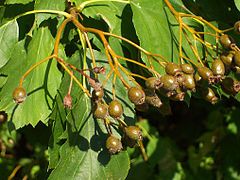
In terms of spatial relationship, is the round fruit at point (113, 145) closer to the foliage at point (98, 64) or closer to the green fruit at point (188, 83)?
the foliage at point (98, 64)

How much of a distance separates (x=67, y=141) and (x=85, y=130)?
0.08 metres

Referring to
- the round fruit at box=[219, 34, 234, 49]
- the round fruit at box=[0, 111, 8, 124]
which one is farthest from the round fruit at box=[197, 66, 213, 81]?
the round fruit at box=[0, 111, 8, 124]

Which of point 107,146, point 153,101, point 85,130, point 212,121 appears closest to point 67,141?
point 85,130

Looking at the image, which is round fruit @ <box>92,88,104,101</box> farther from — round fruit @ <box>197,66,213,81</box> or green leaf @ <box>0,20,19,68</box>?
green leaf @ <box>0,20,19,68</box>

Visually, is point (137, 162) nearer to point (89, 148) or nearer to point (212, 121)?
point (212, 121)

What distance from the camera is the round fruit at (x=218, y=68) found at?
→ 7.09 ft

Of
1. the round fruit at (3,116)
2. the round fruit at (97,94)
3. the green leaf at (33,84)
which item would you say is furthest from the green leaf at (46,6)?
the round fruit at (3,116)

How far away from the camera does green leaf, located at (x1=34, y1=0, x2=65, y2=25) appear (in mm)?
2396

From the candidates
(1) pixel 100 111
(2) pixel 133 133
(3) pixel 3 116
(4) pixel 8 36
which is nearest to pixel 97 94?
(1) pixel 100 111

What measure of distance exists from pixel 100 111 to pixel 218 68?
49 centimetres

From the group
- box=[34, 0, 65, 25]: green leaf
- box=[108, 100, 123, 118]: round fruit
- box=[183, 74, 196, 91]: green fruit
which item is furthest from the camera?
box=[34, 0, 65, 25]: green leaf

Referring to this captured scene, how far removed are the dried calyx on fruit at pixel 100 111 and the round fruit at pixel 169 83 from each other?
0.23 meters

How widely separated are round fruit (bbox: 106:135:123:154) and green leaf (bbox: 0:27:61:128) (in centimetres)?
48

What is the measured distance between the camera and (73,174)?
228 centimetres
